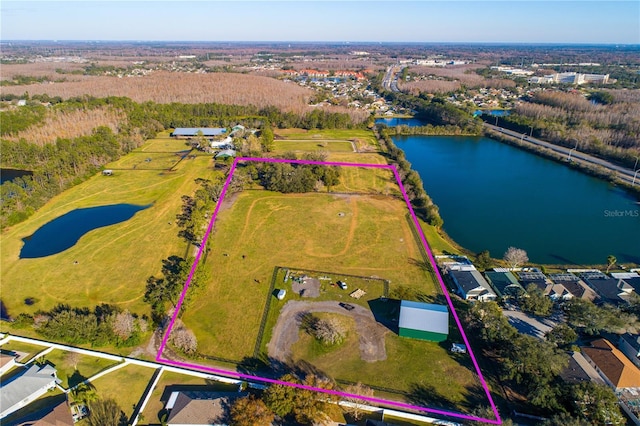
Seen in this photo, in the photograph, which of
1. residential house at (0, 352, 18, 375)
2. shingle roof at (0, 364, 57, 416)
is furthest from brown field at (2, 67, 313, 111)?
shingle roof at (0, 364, 57, 416)

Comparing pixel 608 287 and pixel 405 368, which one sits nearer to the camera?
pixel 405 368

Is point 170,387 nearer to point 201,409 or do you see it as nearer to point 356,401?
point 201,409

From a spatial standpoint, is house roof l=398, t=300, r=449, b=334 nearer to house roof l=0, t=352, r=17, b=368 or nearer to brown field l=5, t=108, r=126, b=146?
house roof l=0, t=352, r=17, b=368

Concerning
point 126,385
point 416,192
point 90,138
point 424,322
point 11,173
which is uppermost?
point 90,138

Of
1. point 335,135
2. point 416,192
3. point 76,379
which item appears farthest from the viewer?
point 335,135

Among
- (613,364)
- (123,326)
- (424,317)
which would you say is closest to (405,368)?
(424,317)

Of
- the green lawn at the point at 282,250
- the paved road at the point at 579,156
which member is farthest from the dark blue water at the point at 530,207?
the green lawn at the point at 282,250
